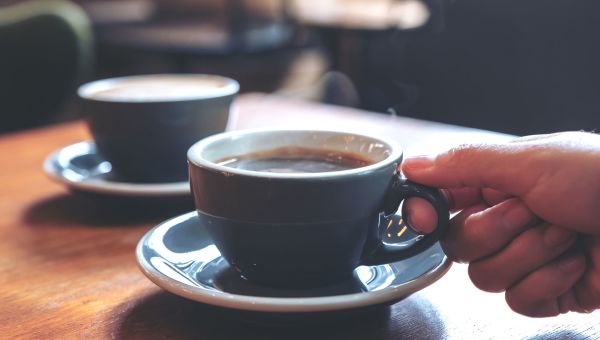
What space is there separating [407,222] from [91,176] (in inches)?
17.0

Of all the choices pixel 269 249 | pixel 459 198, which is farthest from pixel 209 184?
pixel 459 198

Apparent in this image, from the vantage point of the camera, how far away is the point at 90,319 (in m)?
0.50

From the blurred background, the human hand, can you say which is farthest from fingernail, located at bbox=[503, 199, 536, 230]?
the blurred background

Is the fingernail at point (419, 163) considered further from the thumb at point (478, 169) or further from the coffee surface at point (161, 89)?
the coffee surface at point (161, 89)

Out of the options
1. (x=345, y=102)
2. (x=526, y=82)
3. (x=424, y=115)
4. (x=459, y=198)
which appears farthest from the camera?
(x=345, y=102)

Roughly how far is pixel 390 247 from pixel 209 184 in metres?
0.14

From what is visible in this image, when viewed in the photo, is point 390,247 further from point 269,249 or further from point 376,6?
point 376,6

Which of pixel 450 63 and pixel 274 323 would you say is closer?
→ pixel 274 323

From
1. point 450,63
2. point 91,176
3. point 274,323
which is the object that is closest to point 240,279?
point 274,323

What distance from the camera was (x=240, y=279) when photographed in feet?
1.70

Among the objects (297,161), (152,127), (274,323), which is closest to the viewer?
(274,323)

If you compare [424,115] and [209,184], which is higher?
[209,184]

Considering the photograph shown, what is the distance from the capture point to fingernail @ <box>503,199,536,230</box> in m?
0.49

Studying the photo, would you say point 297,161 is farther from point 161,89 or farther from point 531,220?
point 161,89
